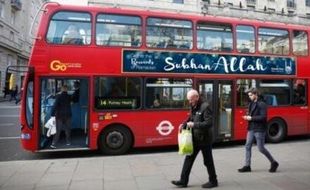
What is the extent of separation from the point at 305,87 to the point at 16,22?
45688mm

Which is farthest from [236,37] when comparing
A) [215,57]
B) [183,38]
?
[183,38]

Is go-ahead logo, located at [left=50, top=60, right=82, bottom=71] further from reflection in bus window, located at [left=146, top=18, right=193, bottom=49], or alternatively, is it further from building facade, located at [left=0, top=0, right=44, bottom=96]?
building facade, located at [left=0, top=0, right=44, bottom=96]

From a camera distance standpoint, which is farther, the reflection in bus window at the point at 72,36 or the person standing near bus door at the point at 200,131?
the reflection in bus window at the point at 72,36

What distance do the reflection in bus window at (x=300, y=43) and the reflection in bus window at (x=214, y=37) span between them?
249 centimetres

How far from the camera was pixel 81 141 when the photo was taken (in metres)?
10.0

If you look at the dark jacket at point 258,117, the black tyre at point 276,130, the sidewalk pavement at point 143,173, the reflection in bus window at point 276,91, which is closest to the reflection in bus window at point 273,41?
the reflection in bus window at point 276,91

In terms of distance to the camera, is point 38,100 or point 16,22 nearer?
point 38,100

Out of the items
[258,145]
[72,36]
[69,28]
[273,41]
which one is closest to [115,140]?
[72,36]

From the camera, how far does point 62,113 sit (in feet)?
32.3

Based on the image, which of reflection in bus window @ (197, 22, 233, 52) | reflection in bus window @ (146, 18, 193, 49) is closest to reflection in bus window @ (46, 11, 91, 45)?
reflection in bus window @ (146, 18, 193, 49)

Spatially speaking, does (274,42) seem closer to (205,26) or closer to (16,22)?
(205,26)

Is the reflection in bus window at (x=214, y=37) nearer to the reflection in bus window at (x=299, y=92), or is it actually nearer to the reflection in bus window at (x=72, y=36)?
the reflection in bus window at (x=299, y=92)

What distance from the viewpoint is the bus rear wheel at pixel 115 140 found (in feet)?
32.6

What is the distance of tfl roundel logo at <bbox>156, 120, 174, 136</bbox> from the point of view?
10344 mm
